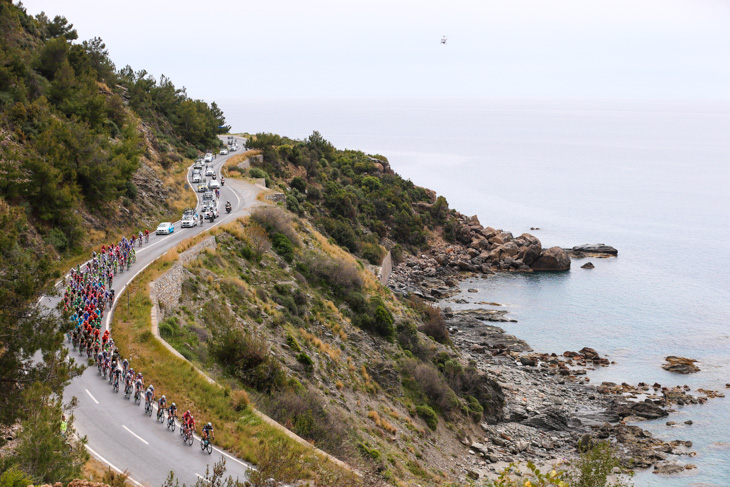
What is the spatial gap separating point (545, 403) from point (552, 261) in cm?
4708

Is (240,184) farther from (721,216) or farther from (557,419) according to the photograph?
(721,216)

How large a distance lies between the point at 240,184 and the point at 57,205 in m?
32.1

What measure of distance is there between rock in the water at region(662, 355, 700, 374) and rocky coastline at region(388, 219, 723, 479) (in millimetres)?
4708

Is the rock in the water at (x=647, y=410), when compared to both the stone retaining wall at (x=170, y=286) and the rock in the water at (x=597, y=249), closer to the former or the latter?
the stone retaining wall at (x=170, y=286)

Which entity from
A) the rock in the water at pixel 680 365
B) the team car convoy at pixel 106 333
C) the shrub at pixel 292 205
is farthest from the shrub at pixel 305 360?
the rock in the water at pixel 680 365

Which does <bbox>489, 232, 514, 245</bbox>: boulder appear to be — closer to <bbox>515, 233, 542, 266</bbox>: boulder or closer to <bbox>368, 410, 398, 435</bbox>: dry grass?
<bbox>515, 233, 542, 266</bbox>: boulder

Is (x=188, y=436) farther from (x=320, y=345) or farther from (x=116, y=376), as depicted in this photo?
(x=320, y=345)

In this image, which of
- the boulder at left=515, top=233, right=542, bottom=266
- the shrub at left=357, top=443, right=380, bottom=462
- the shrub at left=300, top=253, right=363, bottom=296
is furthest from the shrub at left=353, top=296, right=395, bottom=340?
the boulder at left=515, top=233, right=542, bottom=266

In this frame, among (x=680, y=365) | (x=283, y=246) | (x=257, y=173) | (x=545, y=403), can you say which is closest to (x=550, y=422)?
(x=545, y=403)

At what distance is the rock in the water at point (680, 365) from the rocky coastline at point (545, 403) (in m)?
4.71

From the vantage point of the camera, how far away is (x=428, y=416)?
3928cm

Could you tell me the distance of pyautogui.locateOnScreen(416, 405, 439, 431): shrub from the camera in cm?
3897

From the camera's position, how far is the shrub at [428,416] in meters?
39.0

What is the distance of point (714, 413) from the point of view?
160 feet
